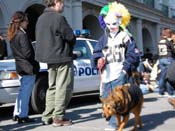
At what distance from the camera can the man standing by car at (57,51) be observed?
7113 millimetres

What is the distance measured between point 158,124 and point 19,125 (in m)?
2.22

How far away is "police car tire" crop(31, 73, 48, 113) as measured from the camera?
29.1 ft

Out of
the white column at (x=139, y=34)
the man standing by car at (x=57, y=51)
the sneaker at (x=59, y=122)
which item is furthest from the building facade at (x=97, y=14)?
the sneaker at (x=59, y=122)

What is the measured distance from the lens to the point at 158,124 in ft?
24.0

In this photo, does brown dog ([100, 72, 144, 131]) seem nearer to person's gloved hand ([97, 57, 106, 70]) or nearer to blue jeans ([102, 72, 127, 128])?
blue jeans ([102, 72, 127, 128])

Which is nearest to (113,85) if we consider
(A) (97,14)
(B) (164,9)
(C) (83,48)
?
(C) (83,48)

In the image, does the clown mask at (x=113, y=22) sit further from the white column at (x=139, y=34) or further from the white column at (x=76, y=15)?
the white column at (x=139, y=34)

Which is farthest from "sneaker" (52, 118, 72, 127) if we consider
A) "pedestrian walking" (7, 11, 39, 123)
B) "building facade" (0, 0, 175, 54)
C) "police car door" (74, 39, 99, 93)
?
"building facade" (0, 0, 175, 54)

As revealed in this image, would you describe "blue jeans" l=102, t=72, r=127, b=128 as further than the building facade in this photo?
No

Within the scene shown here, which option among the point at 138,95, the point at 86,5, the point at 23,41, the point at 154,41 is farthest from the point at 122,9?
the point at 154,41

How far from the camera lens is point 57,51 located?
711cm

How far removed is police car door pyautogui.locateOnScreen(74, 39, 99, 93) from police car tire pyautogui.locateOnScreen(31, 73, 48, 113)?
3.78ft

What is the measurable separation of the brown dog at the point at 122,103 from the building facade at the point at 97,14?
34.0 feet

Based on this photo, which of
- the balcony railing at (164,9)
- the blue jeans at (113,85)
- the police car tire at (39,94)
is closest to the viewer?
the blue jeans at (113,85)
